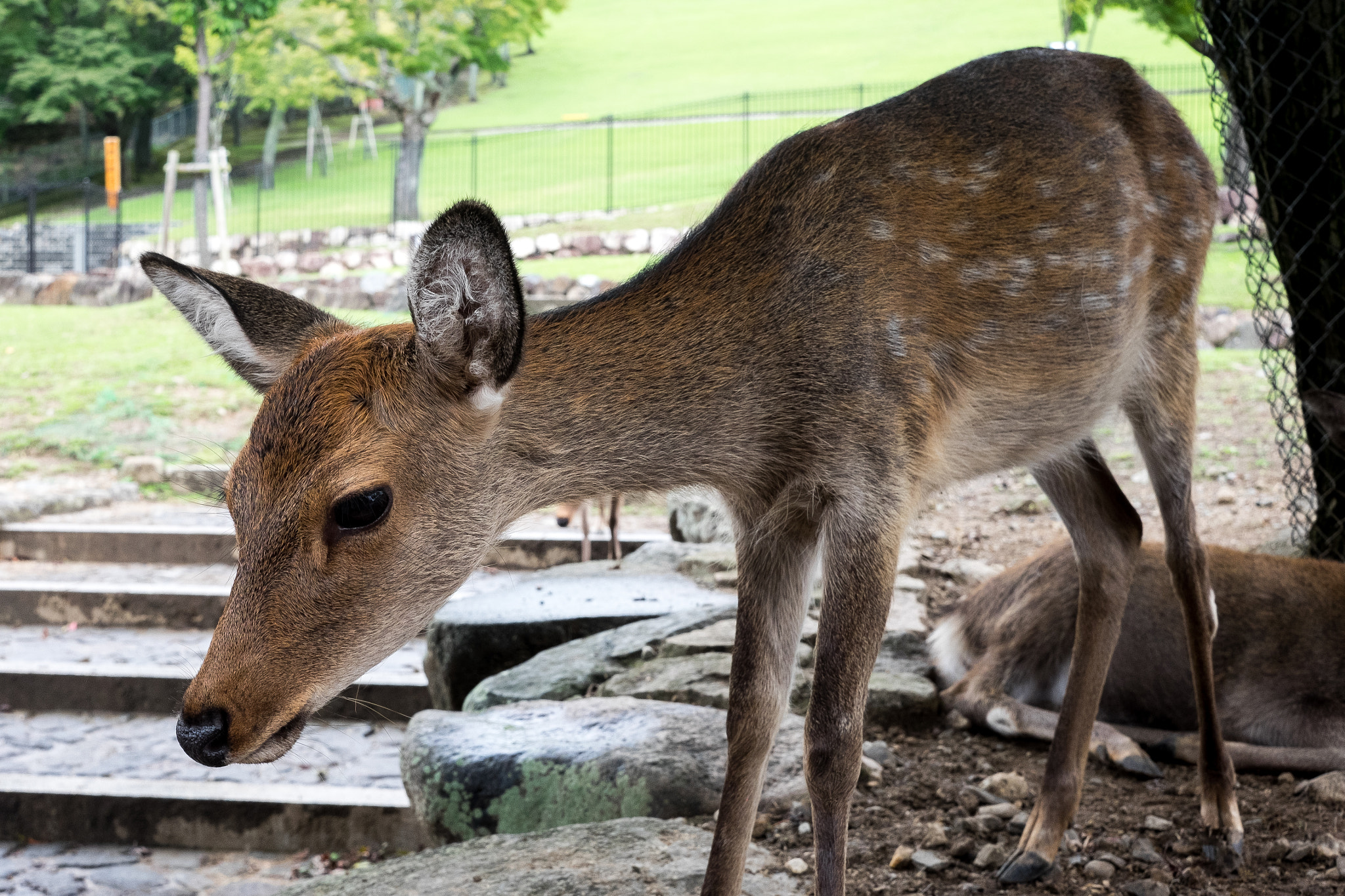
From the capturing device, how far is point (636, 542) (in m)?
7.75

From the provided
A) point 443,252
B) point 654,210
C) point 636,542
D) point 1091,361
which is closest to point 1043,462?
point 1091,361

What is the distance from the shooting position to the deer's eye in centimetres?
213

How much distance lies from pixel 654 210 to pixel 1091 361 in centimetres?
2497

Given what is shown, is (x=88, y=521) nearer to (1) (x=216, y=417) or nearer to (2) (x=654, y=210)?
(1) (x=216, y=417)

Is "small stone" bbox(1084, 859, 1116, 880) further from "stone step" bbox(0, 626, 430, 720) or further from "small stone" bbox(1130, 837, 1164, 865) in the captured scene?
"stone step" bbox(0, 626, 430, 720)

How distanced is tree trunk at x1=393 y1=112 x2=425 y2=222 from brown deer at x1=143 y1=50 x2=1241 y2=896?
25483 mm

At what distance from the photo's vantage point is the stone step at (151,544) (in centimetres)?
771

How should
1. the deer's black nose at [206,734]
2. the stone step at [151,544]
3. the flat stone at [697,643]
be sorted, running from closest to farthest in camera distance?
the deer's black nose at [206,734] < the flat stone at [697,643] < the stone step at [151,544]

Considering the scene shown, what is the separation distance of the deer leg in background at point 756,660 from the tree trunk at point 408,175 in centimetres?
2577

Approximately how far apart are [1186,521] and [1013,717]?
95 centimetres

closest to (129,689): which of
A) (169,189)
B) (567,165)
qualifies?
(169,189)

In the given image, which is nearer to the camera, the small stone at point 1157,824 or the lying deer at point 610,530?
the small stone at point 1157,824

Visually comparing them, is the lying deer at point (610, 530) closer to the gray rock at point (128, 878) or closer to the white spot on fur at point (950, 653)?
the white spot on fur at point (950, 653)

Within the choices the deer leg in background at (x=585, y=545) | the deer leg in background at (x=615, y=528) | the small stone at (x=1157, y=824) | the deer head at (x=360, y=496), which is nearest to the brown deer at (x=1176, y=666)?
the small stone at (x=1157, y=824)
